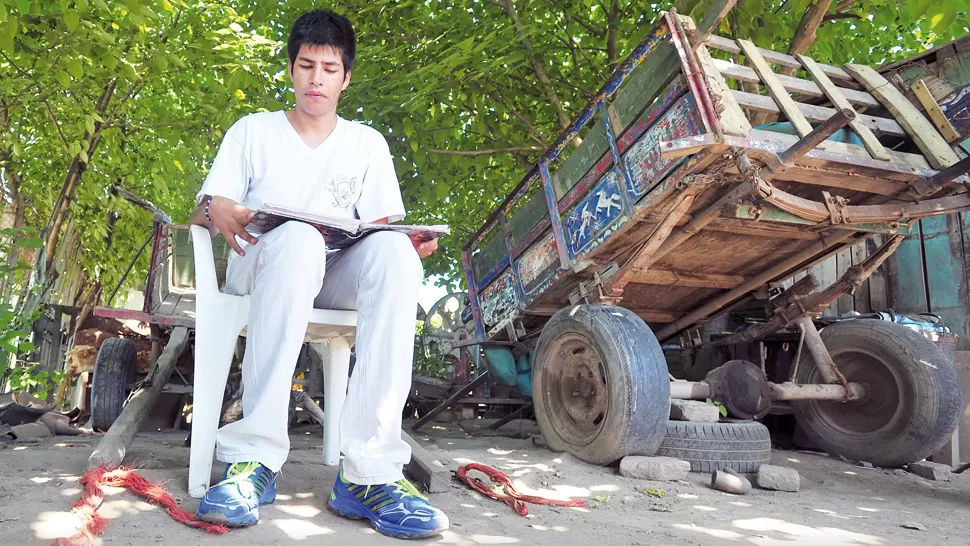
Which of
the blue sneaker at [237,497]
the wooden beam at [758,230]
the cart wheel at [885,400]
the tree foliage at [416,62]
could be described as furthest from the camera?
the tree foliage at [416,62]

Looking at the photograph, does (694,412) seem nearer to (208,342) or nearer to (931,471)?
(931,471)

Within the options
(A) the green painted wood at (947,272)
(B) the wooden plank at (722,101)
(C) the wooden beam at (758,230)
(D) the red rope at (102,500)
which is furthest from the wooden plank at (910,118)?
(D) the red rope at (102,500)

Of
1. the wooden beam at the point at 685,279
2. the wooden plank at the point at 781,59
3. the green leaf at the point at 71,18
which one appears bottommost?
the wooden beam at the point at 685,279

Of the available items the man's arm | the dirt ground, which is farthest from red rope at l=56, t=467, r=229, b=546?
the man's arm

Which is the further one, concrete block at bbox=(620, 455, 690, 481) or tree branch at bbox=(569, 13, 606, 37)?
tree branch at bbox=(569, 13, 606, 37)

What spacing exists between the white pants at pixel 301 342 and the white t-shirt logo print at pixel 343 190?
0.39m

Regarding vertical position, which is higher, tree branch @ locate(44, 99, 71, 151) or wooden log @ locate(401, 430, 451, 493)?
tree branch @ locate(44, 99, 71, 151)

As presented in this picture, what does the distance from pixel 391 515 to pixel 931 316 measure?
16.3ft

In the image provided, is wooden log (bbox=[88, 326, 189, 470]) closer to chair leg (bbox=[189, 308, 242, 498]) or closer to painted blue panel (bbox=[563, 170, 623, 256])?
chair leg (bbox=[189, 308, 242, 498])

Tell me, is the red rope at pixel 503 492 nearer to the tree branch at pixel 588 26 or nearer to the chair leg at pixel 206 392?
the chair leg at pixel 206 392

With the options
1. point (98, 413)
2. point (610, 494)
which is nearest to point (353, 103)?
point (98, 413)

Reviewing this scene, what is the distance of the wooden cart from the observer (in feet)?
11.4

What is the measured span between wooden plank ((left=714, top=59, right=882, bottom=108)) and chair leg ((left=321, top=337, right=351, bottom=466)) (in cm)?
223

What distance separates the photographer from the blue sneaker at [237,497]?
2004 millimetres
